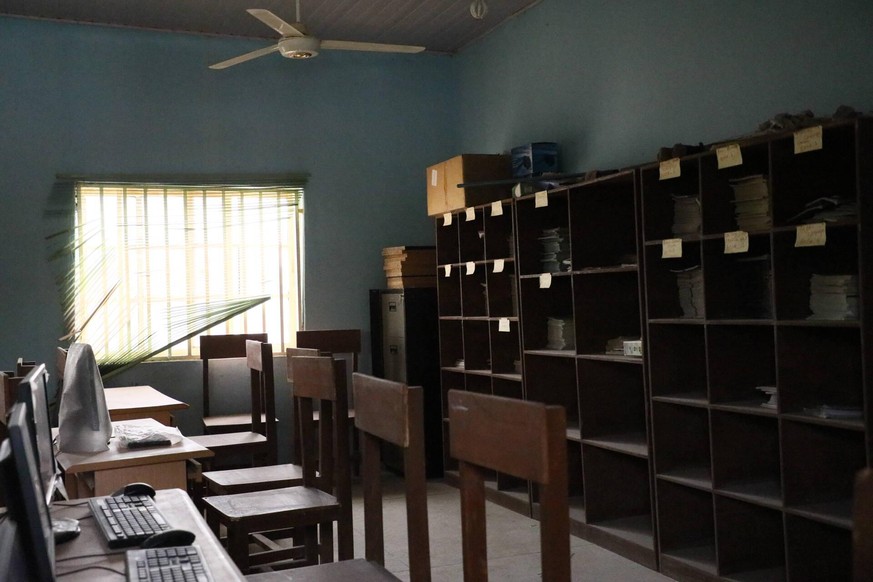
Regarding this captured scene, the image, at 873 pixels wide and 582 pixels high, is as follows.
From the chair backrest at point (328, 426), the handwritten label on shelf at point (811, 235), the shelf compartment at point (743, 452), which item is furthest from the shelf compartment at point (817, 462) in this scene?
the chair backrest at point (328, 426)

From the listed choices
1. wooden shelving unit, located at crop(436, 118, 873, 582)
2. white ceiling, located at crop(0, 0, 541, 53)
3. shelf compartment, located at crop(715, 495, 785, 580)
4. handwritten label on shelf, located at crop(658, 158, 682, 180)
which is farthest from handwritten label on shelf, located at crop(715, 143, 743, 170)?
white ceiling, located at crop(0, 0, 541, 53)

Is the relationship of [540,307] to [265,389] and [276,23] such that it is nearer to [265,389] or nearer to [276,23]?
[265,389]

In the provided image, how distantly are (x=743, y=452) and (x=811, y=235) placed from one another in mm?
982

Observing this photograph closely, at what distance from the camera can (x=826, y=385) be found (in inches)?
122

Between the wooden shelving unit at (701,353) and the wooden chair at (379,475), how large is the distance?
1.57 meters

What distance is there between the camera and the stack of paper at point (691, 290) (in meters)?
3.71

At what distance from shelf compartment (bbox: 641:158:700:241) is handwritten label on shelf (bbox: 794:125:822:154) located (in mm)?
777

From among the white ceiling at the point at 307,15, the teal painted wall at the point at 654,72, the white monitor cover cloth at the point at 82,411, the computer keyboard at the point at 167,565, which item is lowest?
the computer keyboard at the point at 167,565

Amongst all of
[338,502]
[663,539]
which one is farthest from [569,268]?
[338,502]

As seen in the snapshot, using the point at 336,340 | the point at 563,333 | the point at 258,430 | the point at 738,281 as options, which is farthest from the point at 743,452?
the point at 336,340

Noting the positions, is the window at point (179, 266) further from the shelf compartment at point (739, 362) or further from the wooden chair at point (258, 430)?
the shelf compartment at point (739, 362)

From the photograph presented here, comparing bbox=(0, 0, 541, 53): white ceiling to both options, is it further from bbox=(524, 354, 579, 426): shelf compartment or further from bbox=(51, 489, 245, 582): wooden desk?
bbox=(51, 489, 245, 582): wooden desk

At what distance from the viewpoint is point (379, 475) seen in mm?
2256

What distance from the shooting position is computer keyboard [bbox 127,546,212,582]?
1619mm
